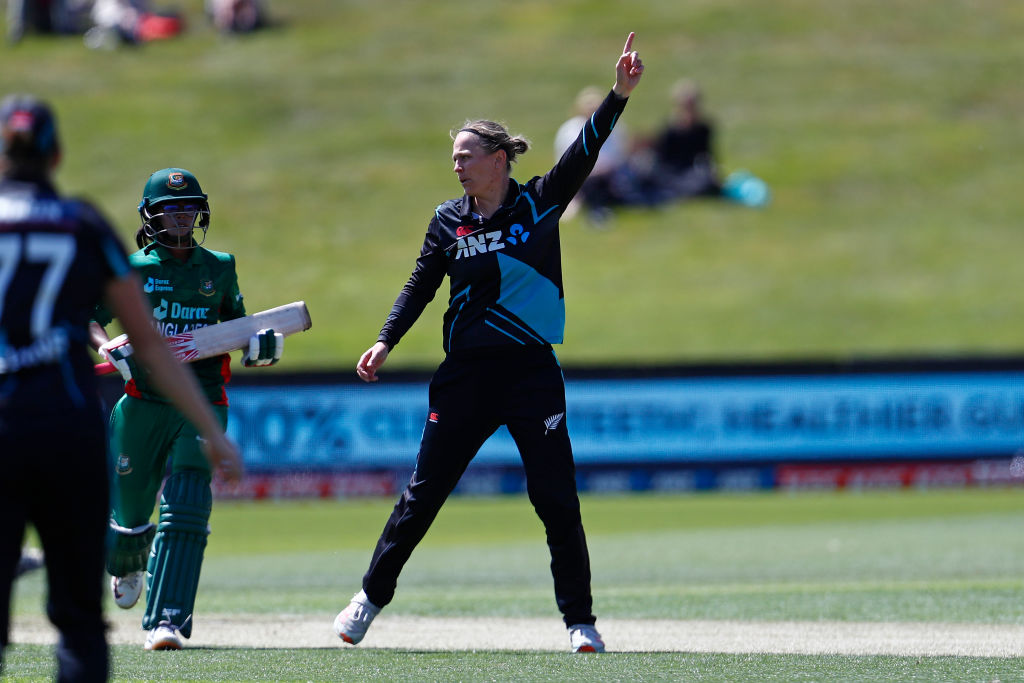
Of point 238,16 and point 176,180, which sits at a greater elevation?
point 238,16

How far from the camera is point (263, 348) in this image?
22.4ft

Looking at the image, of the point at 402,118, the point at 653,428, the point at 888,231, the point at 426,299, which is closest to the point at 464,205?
the point at 426,299

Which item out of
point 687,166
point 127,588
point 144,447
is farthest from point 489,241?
point 687,166

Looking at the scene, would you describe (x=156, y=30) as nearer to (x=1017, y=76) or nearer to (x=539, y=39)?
(x=539, y=39)

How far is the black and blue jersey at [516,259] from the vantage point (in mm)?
6352

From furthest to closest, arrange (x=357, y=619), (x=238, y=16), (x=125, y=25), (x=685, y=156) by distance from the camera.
Result: (x=238, y=16) < (x=125, y=25) < (x=685, y=156) < (x=357, y=619)

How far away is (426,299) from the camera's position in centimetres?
673

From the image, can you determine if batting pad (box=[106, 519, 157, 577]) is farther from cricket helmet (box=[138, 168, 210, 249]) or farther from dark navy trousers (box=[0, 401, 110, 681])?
dark navy trousers (box=[0, 401, 110, 681])

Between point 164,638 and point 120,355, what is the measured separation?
49.3 inches

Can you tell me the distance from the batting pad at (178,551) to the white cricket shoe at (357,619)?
67cm

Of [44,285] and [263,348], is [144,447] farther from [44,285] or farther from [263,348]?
[44,285]

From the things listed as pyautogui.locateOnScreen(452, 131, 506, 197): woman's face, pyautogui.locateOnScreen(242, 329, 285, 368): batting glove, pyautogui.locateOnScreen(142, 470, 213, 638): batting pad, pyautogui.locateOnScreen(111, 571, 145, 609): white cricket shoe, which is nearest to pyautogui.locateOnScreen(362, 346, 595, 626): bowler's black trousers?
pyautogui.locateOnScreen(452, 131, 506, 197): woman's face

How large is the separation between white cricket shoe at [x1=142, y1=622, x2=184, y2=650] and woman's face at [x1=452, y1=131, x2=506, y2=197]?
7.56ft

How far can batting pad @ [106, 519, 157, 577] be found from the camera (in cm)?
698
